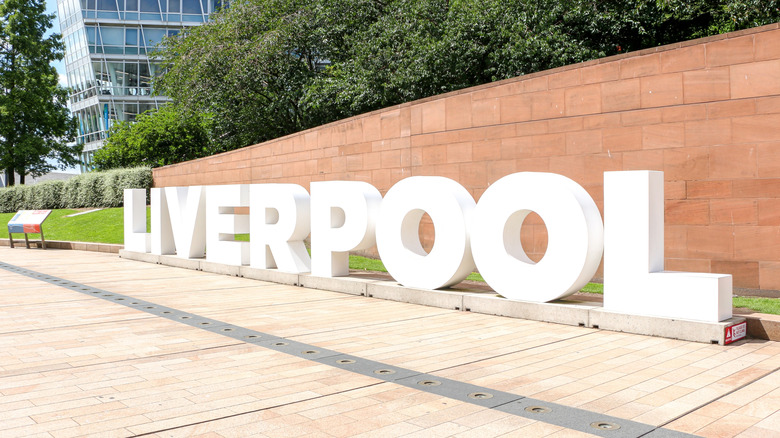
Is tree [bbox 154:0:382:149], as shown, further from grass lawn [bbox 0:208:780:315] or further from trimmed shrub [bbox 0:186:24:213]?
trimmed shrub [bbox 0:186:24:213]

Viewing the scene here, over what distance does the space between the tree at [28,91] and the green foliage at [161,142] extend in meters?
11.4

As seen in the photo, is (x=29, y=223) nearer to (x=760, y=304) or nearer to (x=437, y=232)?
(x=437, y=232)

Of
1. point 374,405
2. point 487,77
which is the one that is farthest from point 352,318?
point 487,77

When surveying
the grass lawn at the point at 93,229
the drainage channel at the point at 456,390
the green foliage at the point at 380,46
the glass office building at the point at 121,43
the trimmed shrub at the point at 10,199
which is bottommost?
the drainage channel at the point at 456,390

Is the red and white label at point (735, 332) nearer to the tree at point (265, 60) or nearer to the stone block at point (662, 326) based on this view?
the stone block at point (662, 326)

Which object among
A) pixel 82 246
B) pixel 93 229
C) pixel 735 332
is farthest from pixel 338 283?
pixel 93 229

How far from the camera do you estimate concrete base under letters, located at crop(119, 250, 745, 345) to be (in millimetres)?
6762

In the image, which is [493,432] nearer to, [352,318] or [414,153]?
[352,318]

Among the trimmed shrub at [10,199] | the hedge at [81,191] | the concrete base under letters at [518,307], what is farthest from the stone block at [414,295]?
the trimmed shrub at [10,199]

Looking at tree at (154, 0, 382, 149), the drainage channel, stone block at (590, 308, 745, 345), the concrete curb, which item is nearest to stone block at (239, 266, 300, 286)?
the drainage channel

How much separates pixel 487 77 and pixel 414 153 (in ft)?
18.6

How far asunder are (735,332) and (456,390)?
11.1 ft

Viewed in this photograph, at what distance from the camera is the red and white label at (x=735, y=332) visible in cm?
655

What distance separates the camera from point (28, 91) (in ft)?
132
